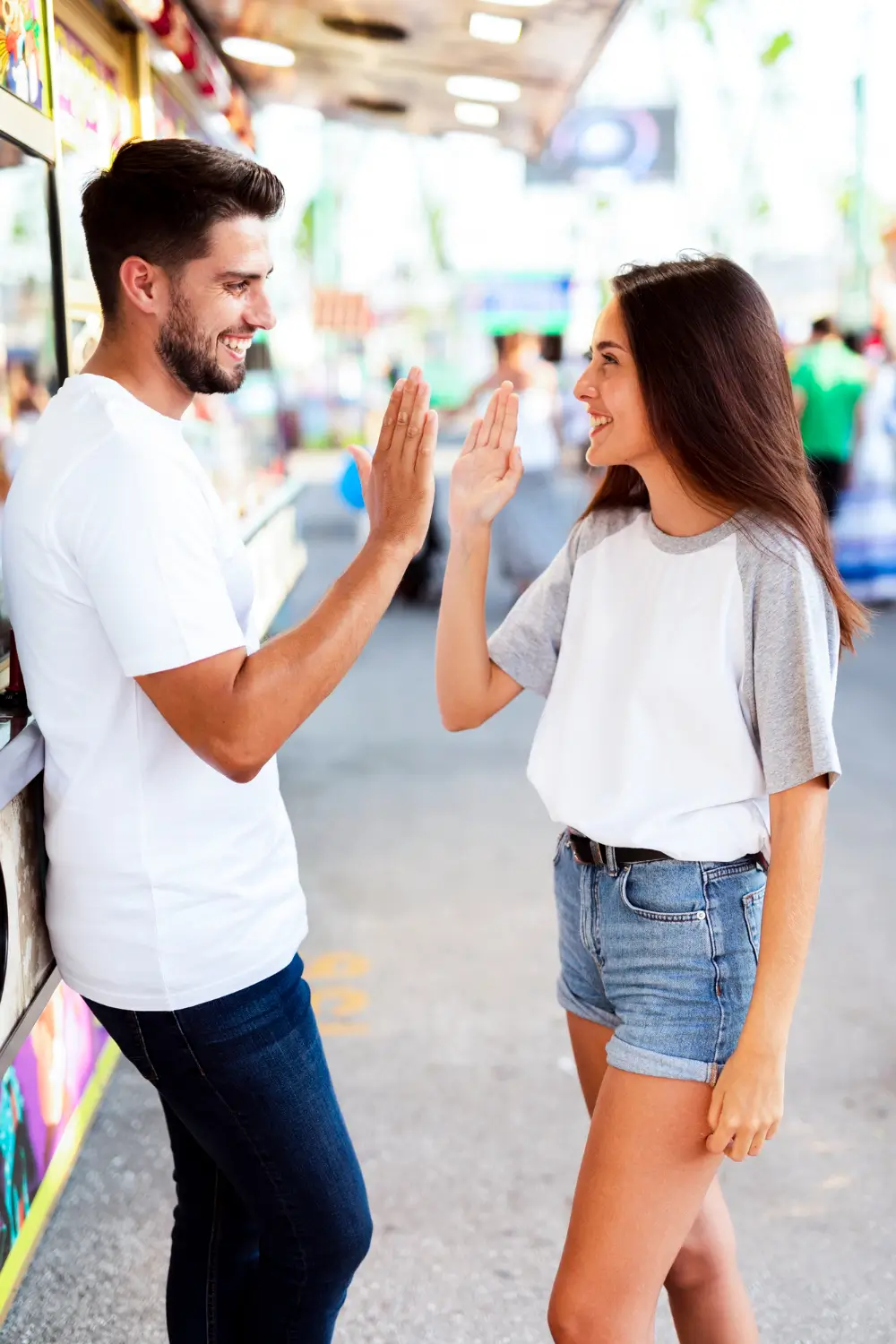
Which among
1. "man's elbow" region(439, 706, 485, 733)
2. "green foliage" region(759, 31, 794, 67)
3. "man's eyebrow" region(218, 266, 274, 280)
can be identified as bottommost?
"man's elbow" region(439, 706, 485, 733)

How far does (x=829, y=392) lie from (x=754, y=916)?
794 cm

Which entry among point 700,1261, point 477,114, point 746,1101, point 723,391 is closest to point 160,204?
point 723,391

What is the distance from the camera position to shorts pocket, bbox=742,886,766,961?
1.68 meters

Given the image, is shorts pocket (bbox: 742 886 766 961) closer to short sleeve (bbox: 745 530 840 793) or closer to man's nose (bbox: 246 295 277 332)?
short sleeve (bbox: 745 530 840 793)

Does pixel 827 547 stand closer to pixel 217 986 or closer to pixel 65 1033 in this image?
pixel 217 986

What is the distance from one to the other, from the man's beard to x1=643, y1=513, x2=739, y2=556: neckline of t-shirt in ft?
2.06

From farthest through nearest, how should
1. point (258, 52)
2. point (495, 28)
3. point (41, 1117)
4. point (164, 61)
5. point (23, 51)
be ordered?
point (258, 52), point (495, 28), point (164, 61), point (41, 1117), point (23, 51)

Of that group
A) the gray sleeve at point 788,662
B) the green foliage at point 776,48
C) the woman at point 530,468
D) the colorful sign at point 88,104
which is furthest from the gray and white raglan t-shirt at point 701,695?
the green foliage at point 776,48

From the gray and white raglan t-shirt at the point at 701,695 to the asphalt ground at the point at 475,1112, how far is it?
1255 millimetres

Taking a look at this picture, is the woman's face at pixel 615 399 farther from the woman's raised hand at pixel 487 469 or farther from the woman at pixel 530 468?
the woman at pixel 530 468

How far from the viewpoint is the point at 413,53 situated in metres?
5.08

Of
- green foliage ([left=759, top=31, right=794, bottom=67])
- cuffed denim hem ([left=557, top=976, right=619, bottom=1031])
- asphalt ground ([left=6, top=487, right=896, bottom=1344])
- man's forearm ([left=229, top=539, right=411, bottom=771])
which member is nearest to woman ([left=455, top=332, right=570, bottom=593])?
asphalt ground ([left=6, top=487, right=896, bottom=1344])

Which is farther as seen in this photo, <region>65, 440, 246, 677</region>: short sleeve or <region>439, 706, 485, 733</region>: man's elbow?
<region>439, 706, 485, 733</region>: man's elbow

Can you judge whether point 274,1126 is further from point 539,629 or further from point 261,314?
point 261,314
